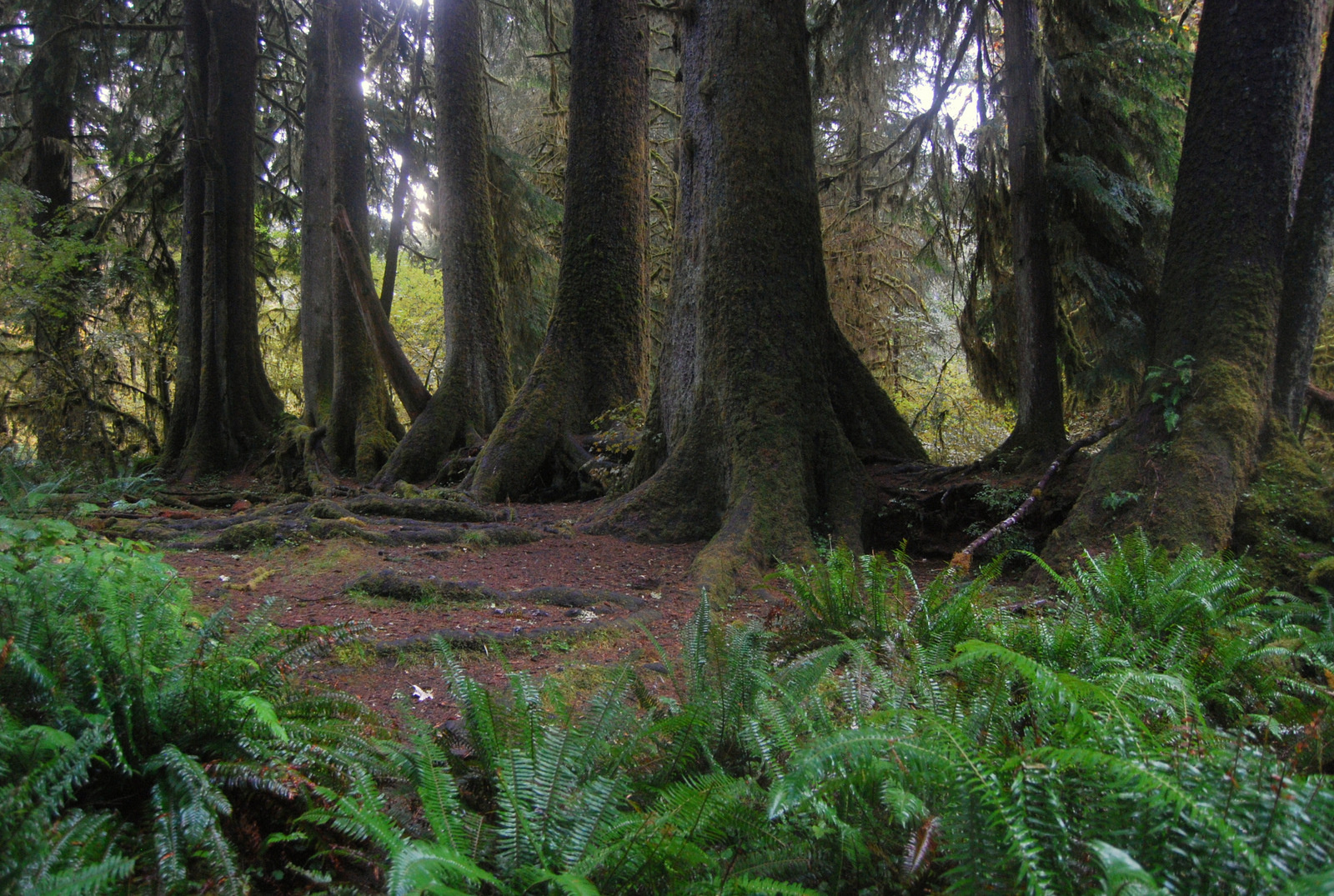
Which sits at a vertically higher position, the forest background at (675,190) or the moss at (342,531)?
the forest background at (675,190)

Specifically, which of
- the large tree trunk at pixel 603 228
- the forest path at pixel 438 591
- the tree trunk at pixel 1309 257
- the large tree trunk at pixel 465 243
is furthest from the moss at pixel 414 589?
the large tree trunk at pixel 465 243

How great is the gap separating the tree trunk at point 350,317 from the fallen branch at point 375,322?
0.10m

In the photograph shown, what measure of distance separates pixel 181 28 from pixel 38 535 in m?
13.6

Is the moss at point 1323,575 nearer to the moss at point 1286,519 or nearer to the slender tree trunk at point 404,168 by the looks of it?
the moss at point 1286,519

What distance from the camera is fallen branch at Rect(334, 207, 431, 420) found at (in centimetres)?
1102

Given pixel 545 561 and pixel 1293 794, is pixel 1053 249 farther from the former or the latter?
pixel 1293 794

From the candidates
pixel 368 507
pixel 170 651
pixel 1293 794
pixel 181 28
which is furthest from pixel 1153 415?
pixel 181 28

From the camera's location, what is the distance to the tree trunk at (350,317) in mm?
11102

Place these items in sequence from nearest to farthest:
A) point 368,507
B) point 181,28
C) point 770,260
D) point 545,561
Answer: point 545,561 → point 770,260 → point 368,507 → point 181,28

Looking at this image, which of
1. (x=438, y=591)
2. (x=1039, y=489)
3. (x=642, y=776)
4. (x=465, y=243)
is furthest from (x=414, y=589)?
(x=465, y=243)

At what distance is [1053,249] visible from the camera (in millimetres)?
7324

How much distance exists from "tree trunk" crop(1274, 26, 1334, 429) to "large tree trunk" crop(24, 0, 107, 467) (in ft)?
52.6

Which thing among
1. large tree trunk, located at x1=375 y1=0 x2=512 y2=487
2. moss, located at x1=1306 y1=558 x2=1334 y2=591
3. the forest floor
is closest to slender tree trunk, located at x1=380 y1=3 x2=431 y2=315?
large tree trunk, located at x1=375 y1=0 x2=512 y2=487

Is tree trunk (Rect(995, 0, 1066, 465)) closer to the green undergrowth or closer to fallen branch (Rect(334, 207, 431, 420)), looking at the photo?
the green undergrowth
